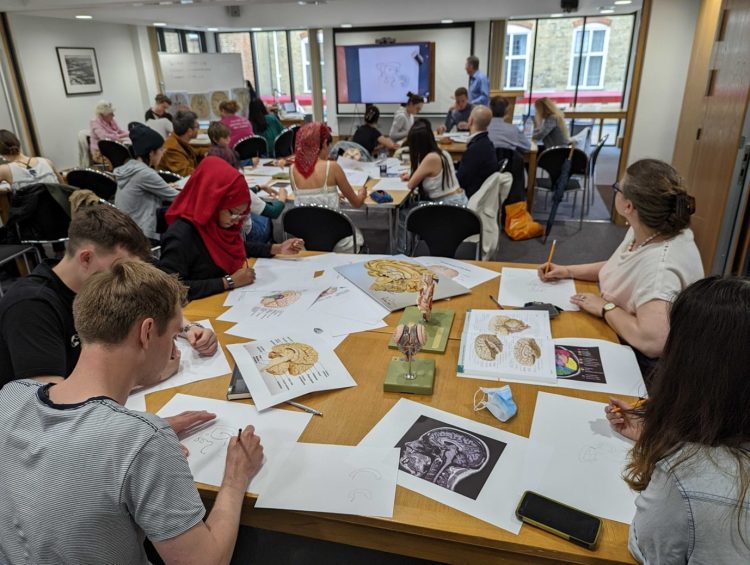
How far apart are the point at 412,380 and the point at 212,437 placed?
1.91 feet

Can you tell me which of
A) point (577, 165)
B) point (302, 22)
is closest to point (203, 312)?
point (577, 165)

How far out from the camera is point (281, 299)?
213 cm

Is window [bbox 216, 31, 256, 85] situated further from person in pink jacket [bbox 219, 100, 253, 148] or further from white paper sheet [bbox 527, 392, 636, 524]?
white paper sheet [bbox 527, 392, 636, 524]

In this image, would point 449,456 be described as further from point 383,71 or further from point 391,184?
point 383,71

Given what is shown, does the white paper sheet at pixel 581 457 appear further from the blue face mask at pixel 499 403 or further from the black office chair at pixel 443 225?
the black office chair at pixel 443 225

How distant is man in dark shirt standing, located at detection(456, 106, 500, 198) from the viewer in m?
4.57

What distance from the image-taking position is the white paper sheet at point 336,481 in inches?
44.4

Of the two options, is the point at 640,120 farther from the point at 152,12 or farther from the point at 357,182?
the point at 152,12

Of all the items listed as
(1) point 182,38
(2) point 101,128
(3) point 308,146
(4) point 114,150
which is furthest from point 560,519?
(1) point 182,38

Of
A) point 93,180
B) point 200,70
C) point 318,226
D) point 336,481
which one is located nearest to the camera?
point 336,481

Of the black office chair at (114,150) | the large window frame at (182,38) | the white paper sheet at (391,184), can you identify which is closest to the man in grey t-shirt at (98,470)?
the white paper sheet at (391,184)

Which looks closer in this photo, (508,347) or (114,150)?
(508,347)

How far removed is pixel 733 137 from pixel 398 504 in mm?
3657

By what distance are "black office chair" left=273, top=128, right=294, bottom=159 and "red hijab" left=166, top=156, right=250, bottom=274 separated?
4.65 m
